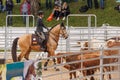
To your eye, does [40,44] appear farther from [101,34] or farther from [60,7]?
[60,7]

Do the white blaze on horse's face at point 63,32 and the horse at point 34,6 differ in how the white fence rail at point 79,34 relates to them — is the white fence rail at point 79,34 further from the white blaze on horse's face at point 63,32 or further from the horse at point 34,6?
the horse at point 34,6

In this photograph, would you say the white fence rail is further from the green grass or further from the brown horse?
the brown horse

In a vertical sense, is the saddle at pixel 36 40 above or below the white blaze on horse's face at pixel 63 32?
below

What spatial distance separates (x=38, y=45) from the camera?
23.0 meters

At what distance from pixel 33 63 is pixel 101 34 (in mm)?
12619

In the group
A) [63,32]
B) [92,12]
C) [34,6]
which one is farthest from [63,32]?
[34,6]

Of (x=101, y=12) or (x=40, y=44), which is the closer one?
(x=40, y=44)

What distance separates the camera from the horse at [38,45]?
22422mm

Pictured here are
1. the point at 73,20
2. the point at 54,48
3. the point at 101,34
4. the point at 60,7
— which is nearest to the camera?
the point at 54,48

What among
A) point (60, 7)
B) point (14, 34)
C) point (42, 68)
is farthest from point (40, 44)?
point (42, 68)

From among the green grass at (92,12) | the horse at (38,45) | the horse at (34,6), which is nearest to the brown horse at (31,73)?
the horse at (38,45)

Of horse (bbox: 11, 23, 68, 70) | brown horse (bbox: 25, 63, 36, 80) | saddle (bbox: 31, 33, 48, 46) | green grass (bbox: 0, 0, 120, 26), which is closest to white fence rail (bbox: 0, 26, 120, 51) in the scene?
horse (bbox: 11, 23, 68, 70)

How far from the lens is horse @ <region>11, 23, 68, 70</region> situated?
73.6 ft

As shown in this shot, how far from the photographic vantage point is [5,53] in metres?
23.7
